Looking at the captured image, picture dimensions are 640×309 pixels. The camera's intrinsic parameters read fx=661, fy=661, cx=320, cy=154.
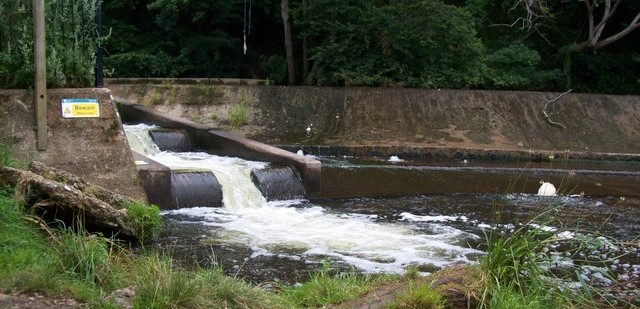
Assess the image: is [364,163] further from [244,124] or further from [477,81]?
[477,81]

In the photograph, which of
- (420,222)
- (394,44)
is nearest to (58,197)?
(420,222)

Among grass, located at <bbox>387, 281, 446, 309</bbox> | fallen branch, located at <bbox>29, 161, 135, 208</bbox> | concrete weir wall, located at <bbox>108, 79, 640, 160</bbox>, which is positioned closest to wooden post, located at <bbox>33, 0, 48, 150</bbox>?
fallen branch, located at <bbox>29, 161, 135, 208</bbox>

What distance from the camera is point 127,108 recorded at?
14.6m

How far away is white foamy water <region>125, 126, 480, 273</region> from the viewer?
6.48m

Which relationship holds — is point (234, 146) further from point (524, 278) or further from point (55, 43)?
point (524, 278)

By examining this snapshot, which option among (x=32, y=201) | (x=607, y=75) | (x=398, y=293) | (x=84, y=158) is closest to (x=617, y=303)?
(x=398, y=293)

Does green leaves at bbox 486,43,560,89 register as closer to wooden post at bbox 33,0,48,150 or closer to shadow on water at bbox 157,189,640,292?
shadow on water at bbox 157,189,640,292

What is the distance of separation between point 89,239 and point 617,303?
3763mm

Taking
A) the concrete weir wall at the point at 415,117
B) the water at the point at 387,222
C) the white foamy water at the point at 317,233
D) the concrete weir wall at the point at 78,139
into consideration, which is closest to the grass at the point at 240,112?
the concrete weir wall at the point at 415,117

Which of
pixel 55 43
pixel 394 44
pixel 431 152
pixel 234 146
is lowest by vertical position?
pixel 431 152

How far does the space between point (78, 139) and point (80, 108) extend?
0.34 metres

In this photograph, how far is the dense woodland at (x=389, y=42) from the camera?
16734mm

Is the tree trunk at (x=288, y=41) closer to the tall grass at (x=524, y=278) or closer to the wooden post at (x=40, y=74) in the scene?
the wooden post at (x=40, y=74)

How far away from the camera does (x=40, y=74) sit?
6.83m
